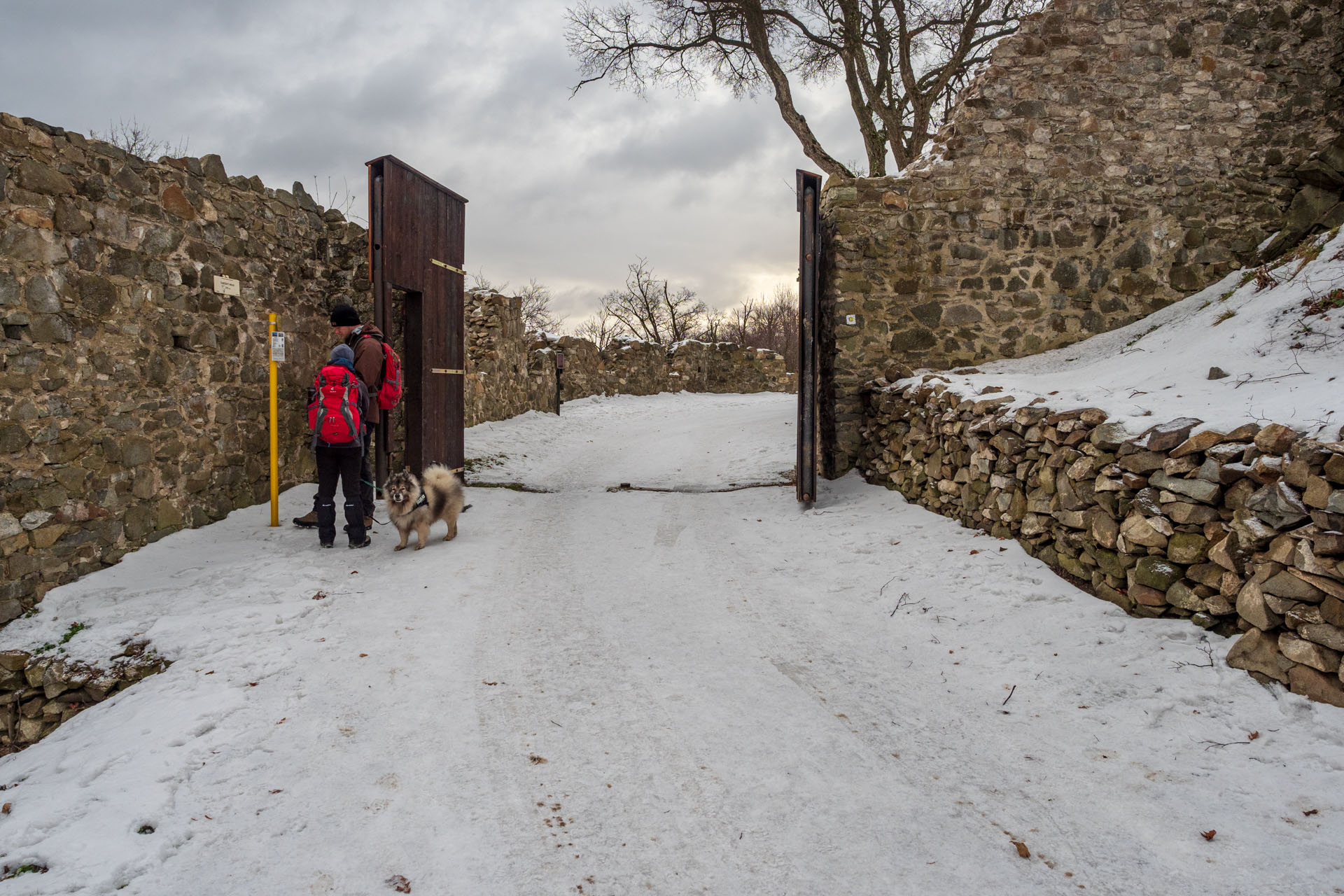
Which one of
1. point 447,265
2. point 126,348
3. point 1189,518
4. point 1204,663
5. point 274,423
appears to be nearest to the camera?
point 1204,663

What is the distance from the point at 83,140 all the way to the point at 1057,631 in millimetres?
7100

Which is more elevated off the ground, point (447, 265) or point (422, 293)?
point (447, 265)

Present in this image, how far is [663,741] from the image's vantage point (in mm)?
3176

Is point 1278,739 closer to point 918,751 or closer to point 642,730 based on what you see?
point 918,751

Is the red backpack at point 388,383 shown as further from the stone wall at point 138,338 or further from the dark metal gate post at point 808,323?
the dark metal gate post at point 808,323

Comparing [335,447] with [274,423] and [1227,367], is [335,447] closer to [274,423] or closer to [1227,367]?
[274,423]

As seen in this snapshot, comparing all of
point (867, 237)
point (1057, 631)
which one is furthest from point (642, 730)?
point (867, 237)

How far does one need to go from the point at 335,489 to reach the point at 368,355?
1391 mm

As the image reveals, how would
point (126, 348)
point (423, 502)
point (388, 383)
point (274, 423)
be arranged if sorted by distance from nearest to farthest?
point (126, 348) < point (423, 502) < point (274, 423) < point (388, 383)

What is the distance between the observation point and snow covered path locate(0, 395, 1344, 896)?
94.9 inches

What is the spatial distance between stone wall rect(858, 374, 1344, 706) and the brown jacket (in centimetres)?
523

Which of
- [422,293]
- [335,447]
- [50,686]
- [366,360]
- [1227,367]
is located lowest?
[50,686]

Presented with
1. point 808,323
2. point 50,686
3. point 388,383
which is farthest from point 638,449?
point 50,686

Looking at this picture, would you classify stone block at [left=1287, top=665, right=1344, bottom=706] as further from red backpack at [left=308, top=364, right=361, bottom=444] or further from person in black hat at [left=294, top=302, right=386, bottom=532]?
person in black hat at [left=294, top=302, right=386, bottom=532]
